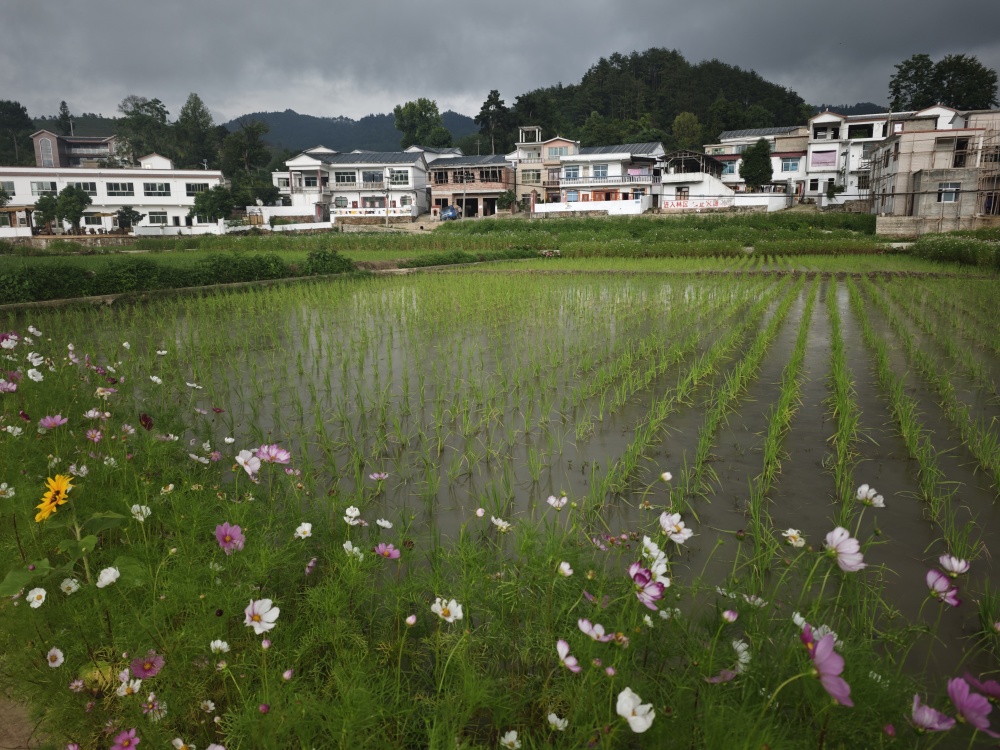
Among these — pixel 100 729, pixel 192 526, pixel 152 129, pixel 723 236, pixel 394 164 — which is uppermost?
pixel 152 129

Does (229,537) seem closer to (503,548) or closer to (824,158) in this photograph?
(503,548)

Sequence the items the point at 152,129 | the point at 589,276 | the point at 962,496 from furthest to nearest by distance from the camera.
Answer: the point at 152,129, the point at 589,276, the point at 962,496

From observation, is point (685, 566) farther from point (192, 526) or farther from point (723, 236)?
point (723, 236)

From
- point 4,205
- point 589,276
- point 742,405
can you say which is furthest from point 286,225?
point 742,405

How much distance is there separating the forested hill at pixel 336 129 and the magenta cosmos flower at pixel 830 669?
16964 centimetres

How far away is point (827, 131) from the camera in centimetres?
4472

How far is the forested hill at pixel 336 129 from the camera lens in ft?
547

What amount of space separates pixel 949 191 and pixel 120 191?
53652 millimetres

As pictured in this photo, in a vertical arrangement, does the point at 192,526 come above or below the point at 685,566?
above

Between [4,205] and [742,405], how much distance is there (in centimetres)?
5262

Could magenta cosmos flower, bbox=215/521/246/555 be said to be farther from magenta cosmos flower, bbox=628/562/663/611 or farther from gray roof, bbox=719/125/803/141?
gray roof, bbox=719/125/803/141

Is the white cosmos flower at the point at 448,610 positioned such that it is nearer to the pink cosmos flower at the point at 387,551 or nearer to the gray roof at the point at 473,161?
the pink cosmos flower at the point at 387,551

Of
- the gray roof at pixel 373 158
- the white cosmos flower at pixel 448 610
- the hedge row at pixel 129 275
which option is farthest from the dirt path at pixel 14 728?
the gray roof at pixel 373 158

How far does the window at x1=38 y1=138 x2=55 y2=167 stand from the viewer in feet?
195
